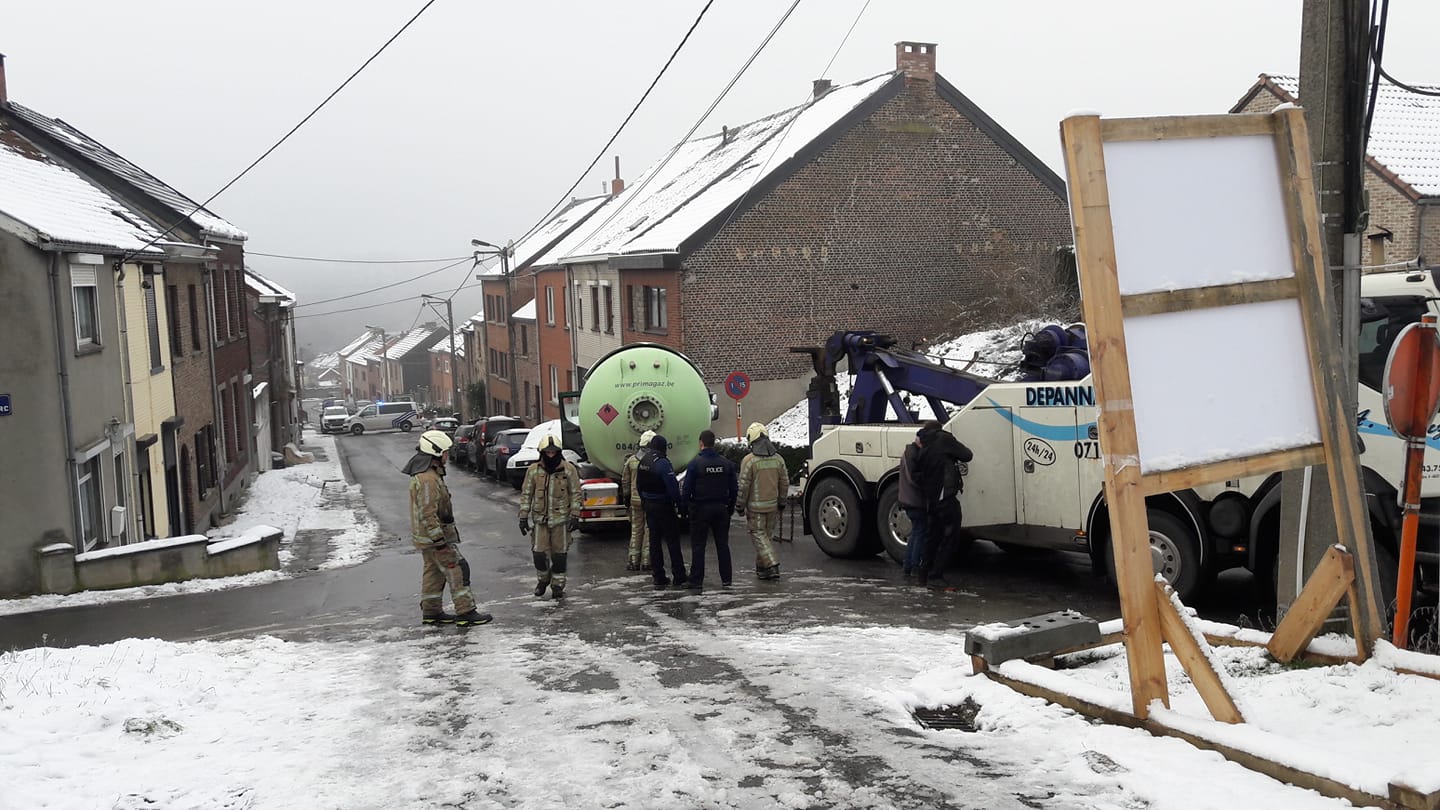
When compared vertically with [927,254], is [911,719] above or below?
below

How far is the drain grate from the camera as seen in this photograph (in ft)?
19.2

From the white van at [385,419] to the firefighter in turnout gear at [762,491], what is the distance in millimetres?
58885

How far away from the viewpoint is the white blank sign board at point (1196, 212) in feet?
17.2

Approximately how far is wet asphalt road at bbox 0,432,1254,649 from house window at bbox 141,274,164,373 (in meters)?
6.86

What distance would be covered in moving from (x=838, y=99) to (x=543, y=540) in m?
22.5

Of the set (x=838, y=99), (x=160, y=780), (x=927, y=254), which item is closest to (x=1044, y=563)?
(x=160, y=780)

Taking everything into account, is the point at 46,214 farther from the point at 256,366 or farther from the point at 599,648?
the point at 256,366

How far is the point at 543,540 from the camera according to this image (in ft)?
38.7

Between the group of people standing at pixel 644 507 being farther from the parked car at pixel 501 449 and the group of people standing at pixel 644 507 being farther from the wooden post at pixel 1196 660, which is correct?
the parked car at pixel 501 449

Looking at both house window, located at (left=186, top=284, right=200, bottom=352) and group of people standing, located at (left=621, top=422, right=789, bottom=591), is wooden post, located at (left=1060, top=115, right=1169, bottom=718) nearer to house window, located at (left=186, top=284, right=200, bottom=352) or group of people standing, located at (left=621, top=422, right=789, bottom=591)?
group of people standing, located at (left=621, top=422, right=789, bottom=591)

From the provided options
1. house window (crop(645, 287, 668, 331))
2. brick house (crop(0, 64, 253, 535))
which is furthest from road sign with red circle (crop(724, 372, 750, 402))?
brick house (crop(0, 64, 253, 535))

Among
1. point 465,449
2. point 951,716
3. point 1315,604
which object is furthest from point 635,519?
point 465,449

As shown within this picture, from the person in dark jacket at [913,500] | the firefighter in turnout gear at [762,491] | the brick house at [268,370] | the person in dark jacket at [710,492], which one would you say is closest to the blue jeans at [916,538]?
the person in dark jacket at [913,500]

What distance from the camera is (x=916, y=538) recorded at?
11766 mm
